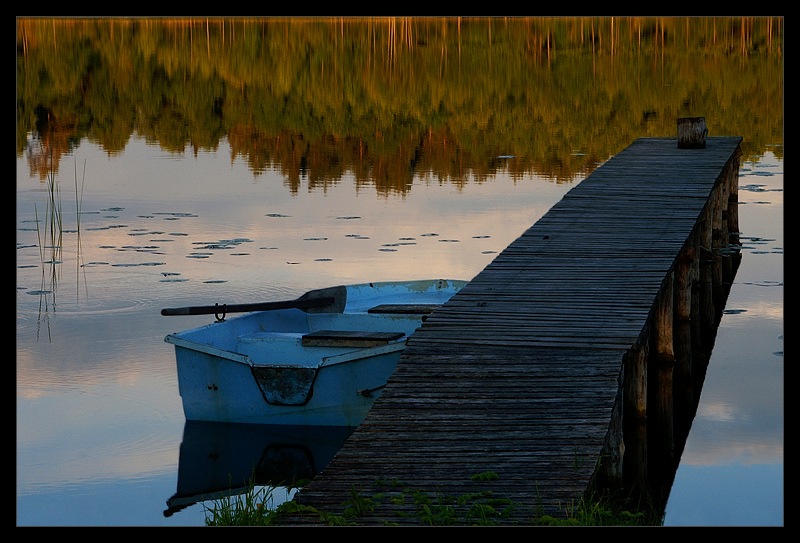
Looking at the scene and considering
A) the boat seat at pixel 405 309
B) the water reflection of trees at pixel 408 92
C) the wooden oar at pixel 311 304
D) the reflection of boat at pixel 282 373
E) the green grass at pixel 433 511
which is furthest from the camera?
the water reflection of trees at pixel 408 92

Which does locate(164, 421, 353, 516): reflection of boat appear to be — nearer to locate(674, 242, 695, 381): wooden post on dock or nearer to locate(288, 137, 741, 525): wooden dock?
locate(288, 137, 741, 525): wooden dock

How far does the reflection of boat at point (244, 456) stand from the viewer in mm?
7344

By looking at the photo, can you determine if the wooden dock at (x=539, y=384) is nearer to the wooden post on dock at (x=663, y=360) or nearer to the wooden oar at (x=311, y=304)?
the wooden post on dock at (x=663, y=360)

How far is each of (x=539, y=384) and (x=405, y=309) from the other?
10.9 feet

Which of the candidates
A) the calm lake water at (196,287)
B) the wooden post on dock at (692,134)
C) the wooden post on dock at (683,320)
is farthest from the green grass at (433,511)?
the wooden post on dock at (692,134)

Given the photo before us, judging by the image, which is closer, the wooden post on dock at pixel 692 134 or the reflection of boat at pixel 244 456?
the reflection of boat at pixel 244 456

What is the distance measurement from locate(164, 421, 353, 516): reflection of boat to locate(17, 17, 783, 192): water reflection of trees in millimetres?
10075

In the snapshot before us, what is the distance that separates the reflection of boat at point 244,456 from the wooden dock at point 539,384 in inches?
57.5
